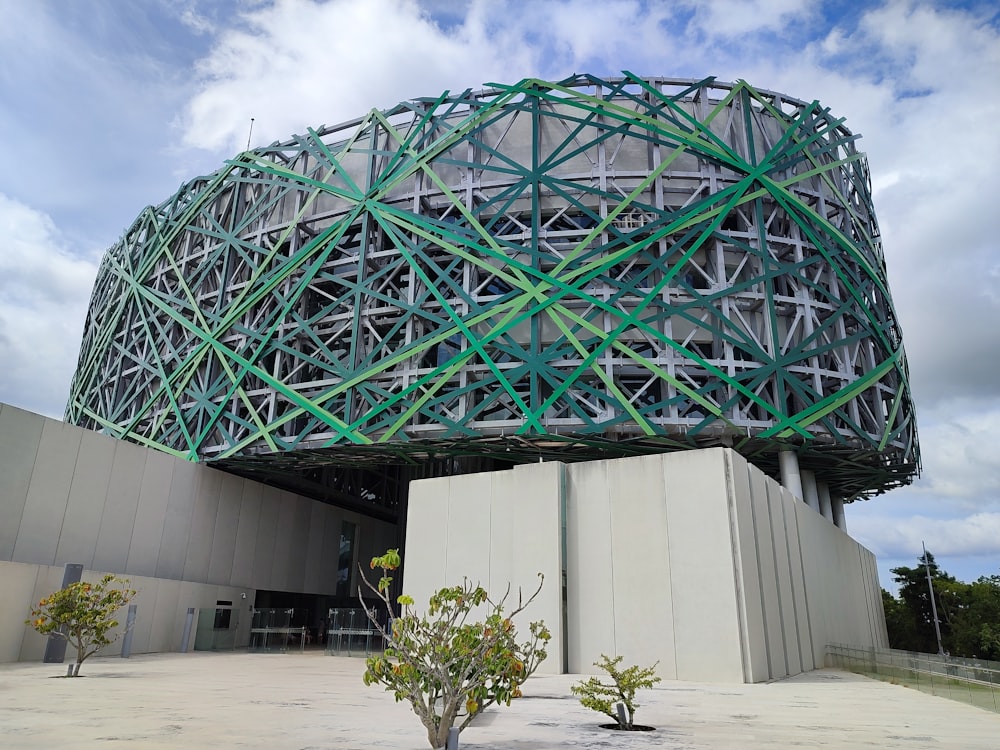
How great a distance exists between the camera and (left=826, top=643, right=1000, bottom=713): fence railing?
34.9ft

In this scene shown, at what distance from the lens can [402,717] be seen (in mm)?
9508

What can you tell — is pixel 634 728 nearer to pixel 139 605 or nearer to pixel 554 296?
pixel 554 296

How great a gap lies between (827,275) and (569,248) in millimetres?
10037

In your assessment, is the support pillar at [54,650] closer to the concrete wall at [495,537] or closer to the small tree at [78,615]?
the small tree at [78,615]

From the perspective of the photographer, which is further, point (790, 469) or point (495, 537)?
point (790, 469)

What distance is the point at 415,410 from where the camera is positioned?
994 inches

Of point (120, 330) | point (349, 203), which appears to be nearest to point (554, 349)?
point (349, 203)

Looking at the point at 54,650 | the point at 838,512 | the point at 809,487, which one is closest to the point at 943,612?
the point at 838,512

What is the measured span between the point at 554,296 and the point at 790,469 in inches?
399

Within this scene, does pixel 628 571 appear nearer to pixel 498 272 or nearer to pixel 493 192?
pixel 498 272

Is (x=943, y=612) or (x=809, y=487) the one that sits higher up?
(x=809, y=487)

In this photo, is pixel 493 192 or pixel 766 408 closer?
pixel 766 408

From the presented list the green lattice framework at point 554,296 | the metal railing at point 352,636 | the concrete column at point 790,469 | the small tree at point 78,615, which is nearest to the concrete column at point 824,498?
the green lattice framework at point 554,296

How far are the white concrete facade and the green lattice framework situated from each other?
185 inches
